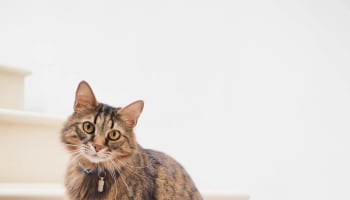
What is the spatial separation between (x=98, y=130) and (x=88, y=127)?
25 mm

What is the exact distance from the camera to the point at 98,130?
96 cm

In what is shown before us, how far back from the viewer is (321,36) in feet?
6.64

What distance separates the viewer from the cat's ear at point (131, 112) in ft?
3.34

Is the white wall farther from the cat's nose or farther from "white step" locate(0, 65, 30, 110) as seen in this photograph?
the cat's nose

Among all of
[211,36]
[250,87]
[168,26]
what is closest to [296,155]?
[250,87]

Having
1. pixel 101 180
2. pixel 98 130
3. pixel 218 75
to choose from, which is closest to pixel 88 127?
pixel 98 130

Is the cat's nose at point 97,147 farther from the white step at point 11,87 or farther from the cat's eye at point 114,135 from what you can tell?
the white step at point 11,87

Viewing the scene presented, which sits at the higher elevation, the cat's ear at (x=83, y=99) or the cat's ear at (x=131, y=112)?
the cat's ear at (x=83, y=99)

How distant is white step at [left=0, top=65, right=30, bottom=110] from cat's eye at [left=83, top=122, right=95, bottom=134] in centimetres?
84

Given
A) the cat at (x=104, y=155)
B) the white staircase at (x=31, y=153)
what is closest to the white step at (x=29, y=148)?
the white staircase at (x=31, y=153)

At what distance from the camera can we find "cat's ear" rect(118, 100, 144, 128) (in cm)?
102

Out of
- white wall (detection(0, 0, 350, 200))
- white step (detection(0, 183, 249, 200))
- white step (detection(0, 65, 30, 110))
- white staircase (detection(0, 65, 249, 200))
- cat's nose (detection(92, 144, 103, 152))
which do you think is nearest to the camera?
cat's nose (detection(92, 144, 103, 152))

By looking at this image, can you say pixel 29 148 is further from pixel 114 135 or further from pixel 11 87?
pixel 114 135

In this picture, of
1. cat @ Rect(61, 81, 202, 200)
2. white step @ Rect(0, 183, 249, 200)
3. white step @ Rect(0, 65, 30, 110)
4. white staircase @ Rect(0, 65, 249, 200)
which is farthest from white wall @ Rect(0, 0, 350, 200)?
cat @ Rect(61, 81, 202, 200)
